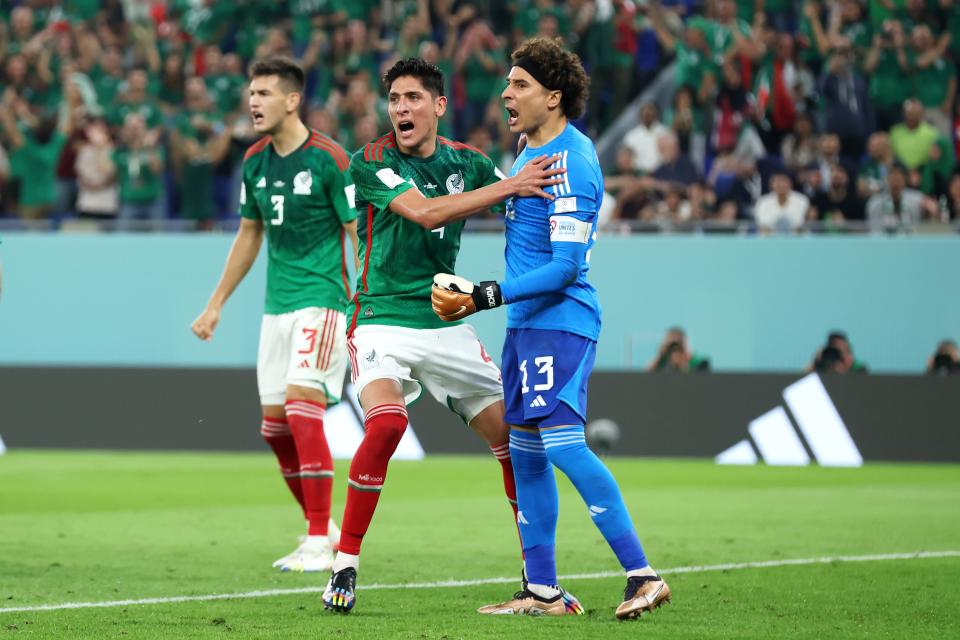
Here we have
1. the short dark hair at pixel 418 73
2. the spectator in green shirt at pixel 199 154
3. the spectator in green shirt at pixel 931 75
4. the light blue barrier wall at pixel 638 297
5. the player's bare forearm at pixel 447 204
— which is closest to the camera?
the player's bare forearm at pixel 447 204

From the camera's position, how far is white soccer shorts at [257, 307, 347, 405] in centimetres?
907

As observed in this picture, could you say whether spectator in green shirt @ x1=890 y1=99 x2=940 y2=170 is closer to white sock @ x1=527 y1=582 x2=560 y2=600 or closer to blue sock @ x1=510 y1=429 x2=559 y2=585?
blue sock @ x1=510 y1=429 x2=559 y2=585

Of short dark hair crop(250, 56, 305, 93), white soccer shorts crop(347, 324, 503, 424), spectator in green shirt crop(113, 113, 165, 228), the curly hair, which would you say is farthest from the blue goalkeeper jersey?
spectator in green shirt crop(113, 113, 165, 228)

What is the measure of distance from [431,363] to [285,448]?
245 cm

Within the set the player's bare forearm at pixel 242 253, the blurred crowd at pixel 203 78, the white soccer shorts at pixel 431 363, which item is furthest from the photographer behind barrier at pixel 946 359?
the white soccer shorts at pixel 431 363

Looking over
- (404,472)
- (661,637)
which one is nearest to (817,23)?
(404,472)

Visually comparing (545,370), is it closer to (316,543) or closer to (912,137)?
(316,543)

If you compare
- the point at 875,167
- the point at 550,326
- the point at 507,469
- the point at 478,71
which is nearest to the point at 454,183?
the point at 550,326

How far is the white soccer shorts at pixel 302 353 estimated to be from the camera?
9070 millimetres

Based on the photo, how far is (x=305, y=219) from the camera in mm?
9203

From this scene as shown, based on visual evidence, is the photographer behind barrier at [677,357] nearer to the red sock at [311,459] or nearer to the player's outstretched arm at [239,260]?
the player's outstretched arm at [239,260]

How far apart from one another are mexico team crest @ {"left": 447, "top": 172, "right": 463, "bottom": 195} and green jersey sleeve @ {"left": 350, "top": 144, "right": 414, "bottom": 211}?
1.00 feet

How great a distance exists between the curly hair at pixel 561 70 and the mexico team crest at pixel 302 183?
7.93ft

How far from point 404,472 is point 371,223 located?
827cm
